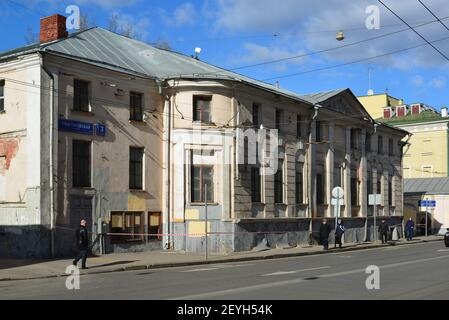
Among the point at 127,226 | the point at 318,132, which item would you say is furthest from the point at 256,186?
the point at 318,132

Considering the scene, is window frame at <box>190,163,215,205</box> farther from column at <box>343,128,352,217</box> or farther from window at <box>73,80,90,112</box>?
column at <box>343,128,352,217</box>

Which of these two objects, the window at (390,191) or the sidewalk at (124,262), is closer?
the sidewalk at (124,262)

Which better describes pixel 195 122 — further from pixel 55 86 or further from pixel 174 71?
pixel 55 86

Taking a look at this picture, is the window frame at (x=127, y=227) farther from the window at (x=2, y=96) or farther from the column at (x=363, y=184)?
the column at (x=363, y=184)

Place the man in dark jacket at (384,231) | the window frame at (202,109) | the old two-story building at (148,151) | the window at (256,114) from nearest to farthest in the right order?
the old two-story building at (148,151)
the window frame at (202,109)
the window at (256,114)
the man in dark jacket at (384,231)

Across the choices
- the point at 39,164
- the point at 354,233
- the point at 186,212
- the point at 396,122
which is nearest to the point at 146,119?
the point at 186,212

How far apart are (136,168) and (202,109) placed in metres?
4.29

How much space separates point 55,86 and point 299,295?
15.4 m

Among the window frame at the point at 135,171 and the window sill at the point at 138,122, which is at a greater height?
the window sill at the point at 138,122

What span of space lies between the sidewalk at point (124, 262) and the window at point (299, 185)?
17.7 ft

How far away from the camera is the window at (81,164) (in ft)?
82.2

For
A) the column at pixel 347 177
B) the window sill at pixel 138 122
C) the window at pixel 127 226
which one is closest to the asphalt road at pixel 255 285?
the window at pixel 127 226

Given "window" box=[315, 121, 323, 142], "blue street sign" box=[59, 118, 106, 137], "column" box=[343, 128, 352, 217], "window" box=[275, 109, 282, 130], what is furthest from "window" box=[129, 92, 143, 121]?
"column" box=[343, 128, 352, 217]

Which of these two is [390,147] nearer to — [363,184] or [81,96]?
[363,184]
